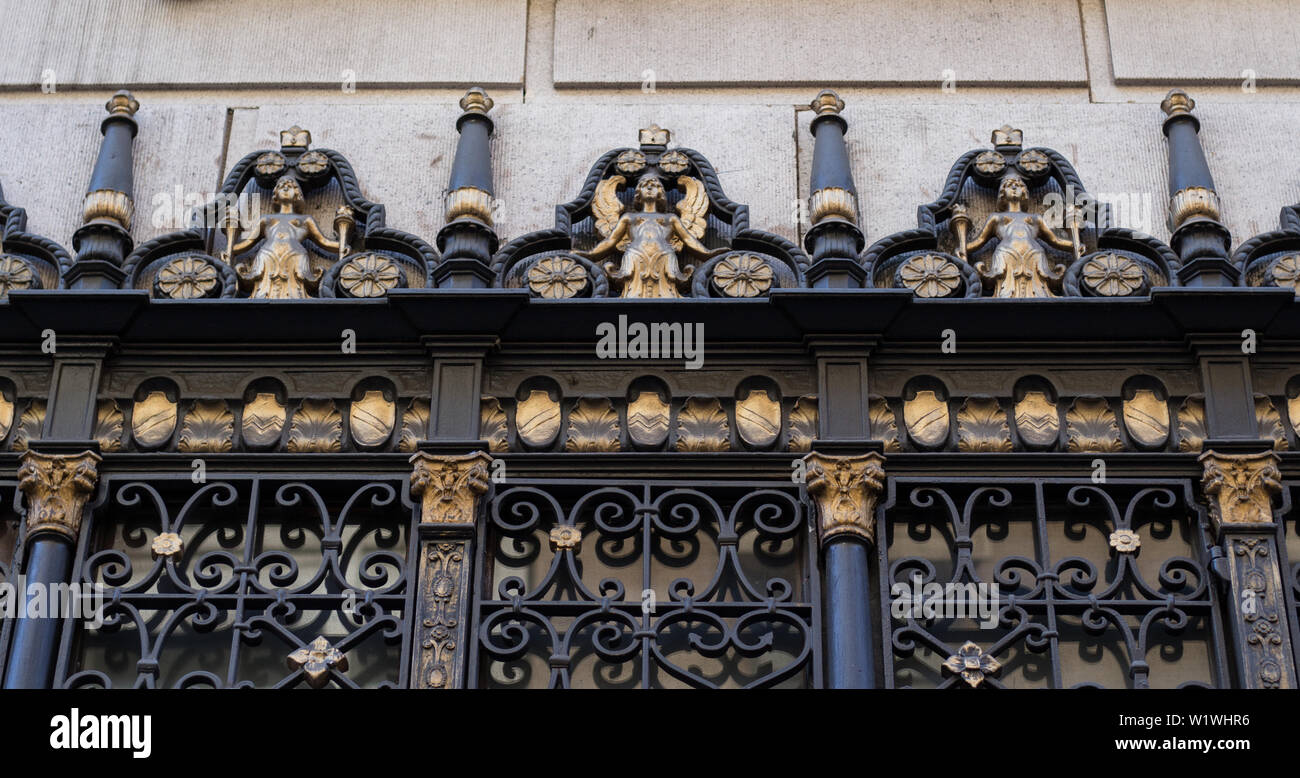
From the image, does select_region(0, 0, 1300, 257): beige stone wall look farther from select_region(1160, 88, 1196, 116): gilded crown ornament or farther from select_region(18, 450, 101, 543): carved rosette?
select_region(18, 450, 101, 543): carved rosette

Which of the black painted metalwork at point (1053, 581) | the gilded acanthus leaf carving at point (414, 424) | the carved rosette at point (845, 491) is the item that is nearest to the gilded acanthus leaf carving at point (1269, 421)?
the black painted metalwork at point (1053, 581)

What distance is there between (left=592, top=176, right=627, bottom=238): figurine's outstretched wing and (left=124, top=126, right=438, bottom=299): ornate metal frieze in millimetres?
892

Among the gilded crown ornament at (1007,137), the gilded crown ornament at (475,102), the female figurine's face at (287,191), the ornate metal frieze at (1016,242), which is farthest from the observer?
the gilded crown ornament at (475,102)

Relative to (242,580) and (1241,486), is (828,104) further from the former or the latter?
(242,580)

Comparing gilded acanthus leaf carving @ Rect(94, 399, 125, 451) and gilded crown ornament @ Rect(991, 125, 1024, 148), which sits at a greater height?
gilded crown ornament @ Rect(991, 125, 1024, 148)

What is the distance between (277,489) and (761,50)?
3830mm

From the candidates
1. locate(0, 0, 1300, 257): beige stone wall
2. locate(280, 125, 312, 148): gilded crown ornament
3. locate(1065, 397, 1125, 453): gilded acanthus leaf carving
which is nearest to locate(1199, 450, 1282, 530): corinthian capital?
locate(1065, 397, 1125, 453): gilded acanthus leaf carving

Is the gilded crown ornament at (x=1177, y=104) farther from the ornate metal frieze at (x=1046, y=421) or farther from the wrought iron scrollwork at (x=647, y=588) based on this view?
the wrought iron scrollwork at (x=647, y=588)

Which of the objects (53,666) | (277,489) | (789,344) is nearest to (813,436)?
(789,344)

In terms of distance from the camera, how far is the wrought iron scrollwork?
1065cm

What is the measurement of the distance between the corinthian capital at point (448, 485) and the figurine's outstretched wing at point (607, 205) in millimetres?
1589

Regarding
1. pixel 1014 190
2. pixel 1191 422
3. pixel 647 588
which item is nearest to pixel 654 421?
pixel 647 588

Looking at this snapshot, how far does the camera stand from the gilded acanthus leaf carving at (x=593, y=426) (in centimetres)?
1120

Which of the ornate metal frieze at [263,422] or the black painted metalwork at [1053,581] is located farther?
the ornate metal frieze at [263,422]
